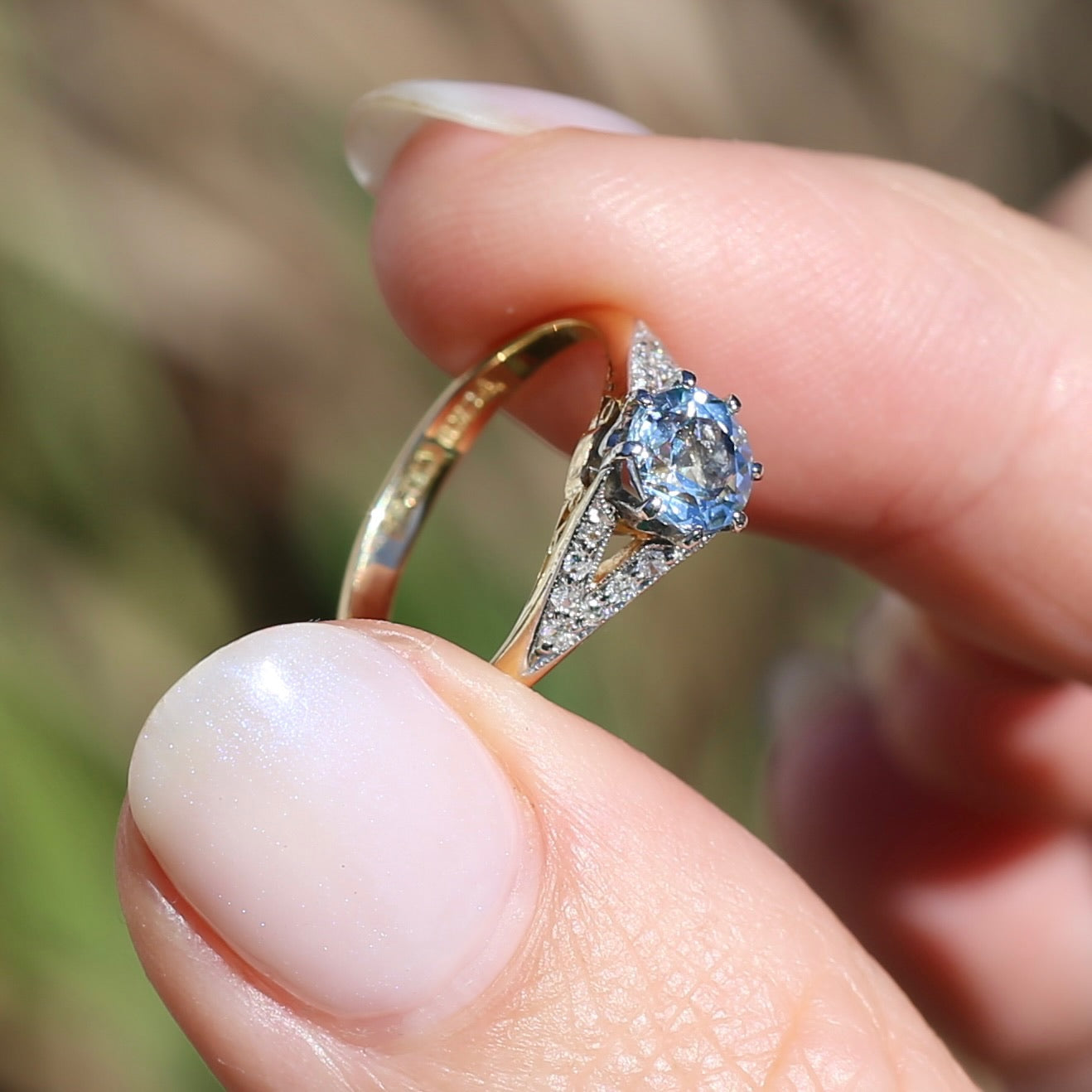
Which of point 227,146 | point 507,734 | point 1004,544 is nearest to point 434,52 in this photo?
point 227,146

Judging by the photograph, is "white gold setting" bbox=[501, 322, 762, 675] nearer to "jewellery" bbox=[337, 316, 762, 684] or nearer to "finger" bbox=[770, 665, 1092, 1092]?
"jewellery" bbox=[337, 316, 762, 684]

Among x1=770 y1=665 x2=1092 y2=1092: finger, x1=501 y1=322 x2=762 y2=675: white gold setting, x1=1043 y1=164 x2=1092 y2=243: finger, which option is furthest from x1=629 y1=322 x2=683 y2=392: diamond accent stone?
x1=770 y1=665 x2=1092 y2=1092: finger

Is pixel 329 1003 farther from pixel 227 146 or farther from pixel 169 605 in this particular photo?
pixel 227 146

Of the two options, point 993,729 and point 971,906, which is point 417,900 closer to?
point 993,729

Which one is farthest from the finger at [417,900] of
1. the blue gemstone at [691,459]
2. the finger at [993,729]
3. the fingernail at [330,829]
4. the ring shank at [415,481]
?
the finger at [993,729]

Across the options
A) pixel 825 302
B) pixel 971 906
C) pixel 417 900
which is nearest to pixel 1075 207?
pixel 825 302

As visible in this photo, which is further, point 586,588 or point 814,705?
point 814,705
